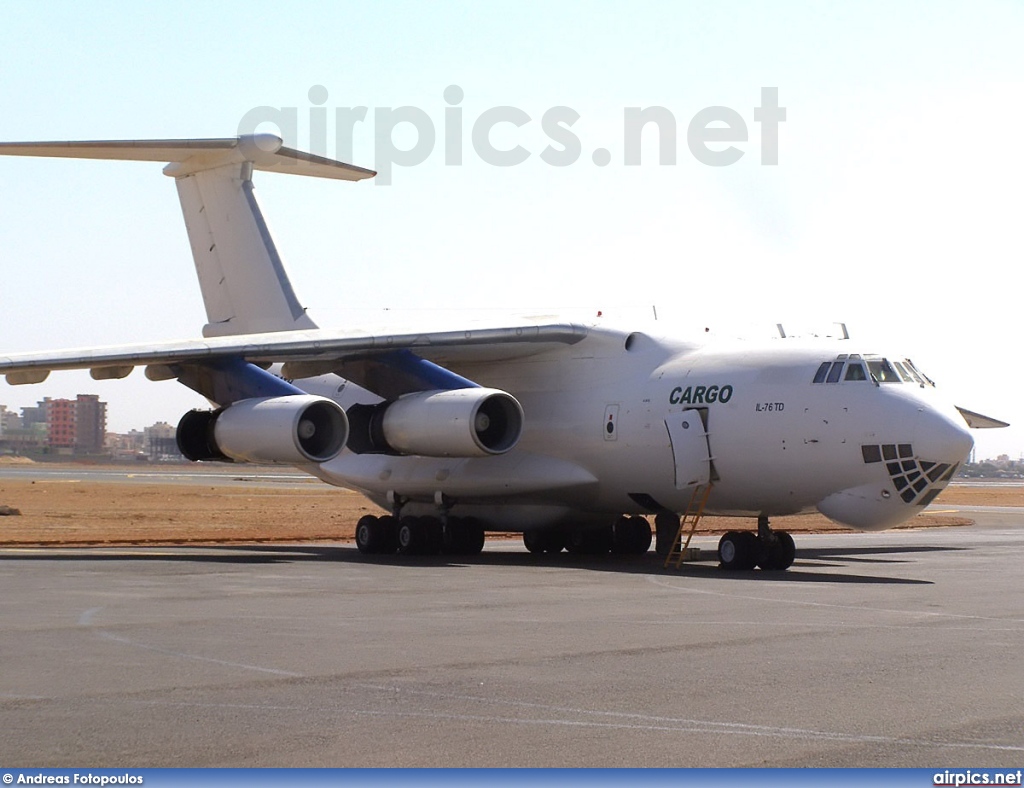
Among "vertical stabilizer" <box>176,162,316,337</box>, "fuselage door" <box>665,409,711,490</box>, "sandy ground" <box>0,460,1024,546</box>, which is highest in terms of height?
"vertical stabilizer" <box>176,162,316,337</box>

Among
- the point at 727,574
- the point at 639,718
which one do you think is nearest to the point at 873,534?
the point at 727,574

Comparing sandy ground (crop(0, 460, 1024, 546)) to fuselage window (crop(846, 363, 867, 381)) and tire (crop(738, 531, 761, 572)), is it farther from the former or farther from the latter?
fuselage window (crop(846, 363, 867, 381))

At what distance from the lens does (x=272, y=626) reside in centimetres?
1008

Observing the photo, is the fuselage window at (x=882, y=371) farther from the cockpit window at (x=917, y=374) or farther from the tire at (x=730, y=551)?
the tire at (x=730, y=551)

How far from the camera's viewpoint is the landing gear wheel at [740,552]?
56.2 ft

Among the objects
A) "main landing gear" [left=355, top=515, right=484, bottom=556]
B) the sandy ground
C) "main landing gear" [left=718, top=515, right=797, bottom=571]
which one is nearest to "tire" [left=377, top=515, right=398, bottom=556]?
"main landing gear" [left=355, top=515, right=484, bottom=556]

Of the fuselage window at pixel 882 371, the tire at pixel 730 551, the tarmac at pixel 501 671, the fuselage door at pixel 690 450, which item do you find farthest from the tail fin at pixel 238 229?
the fuselage window at pixel 882 371

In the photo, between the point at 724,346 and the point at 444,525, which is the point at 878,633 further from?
the point at 444,525

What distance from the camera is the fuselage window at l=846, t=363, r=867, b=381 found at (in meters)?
Result: 16.9

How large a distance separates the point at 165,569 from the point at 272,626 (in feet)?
19.9

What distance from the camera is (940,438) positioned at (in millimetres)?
16188

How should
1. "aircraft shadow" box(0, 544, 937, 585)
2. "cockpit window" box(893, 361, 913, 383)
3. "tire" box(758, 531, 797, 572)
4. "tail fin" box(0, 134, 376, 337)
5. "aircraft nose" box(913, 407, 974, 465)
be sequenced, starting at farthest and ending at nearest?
"tail fin" box(0, 134, 376, 337)
"tire" box(758, 531, 797, 572)
"cockpit window" box(893, 361, 913, 383)
"aircraft shadow" box(0, 544, 937, 585)
"aircraft nose" box(913, 407, 974, 465)

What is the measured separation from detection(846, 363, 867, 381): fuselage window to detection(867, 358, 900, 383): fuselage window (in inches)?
4.0

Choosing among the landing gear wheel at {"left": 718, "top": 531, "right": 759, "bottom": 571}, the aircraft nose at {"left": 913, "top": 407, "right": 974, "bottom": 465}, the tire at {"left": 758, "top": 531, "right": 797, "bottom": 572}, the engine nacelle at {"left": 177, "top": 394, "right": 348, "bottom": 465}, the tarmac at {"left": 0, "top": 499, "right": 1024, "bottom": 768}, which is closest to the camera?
the tarmac at {"left": 0, "top": 499, "right": 1024, "bottom": 768}
